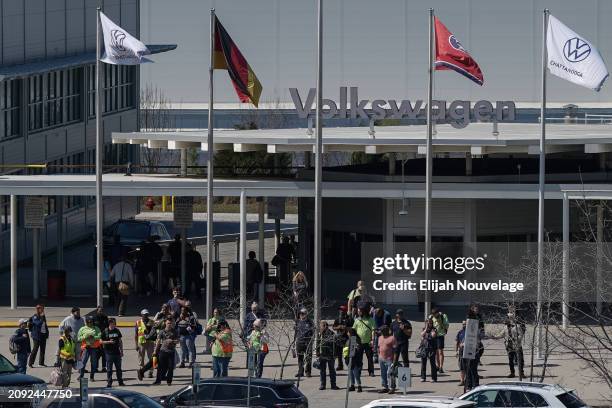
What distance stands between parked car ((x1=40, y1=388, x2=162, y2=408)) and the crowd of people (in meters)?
5.19

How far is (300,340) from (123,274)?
10.3 m

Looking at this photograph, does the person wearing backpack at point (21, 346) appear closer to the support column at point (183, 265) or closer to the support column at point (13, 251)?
the support column at point (13, 251)

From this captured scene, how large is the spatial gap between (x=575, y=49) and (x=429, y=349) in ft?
24.5

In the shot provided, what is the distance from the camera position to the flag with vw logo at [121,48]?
3491 centimetres

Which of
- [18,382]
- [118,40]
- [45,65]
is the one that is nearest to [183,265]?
[118,40]

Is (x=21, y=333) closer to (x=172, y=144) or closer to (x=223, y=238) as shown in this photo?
(x=172, y=144)

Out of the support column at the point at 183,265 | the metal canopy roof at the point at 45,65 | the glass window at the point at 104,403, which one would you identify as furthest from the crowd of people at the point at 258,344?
the metal canopy roof at the point at 45,65

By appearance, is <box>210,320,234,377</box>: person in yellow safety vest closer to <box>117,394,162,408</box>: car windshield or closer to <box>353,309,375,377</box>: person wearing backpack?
<box>353,309,375,377</box>: person wearing backpack

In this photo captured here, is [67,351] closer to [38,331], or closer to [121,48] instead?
[38,331]

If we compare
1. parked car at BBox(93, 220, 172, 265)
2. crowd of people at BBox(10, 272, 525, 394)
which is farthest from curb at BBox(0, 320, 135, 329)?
parked car at BBox(93, 220, 172, 265)

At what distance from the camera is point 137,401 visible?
82.5ft

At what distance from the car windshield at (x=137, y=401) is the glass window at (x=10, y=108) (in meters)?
26.8

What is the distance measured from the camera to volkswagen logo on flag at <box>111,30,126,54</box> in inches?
1377

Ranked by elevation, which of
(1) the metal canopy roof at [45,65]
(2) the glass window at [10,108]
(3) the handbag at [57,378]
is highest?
(1) the metal canopy roof at [45,65]
